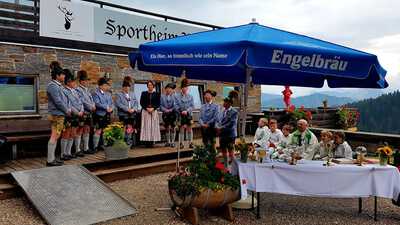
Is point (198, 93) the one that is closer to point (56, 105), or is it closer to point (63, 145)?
point (63, 145)

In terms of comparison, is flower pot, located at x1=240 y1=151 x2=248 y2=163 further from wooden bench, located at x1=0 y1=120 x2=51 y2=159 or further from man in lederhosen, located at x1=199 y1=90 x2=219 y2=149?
wooden bench, located at x1=0 y1=120 x2=51 y2=159

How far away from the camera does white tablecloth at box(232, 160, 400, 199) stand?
532 centimetres

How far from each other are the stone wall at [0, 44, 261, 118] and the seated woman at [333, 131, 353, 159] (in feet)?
22.0

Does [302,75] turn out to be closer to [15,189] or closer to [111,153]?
[111,153]

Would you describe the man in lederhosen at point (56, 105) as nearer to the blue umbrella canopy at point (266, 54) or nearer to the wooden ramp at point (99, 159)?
the wooden ramp at point (99, 159)

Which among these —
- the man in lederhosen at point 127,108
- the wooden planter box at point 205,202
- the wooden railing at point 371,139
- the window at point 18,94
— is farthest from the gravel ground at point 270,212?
the window at point 18,94

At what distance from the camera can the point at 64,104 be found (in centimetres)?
683

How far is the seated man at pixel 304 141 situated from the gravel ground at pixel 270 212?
33.6 inches

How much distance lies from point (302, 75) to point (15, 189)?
5417 mm

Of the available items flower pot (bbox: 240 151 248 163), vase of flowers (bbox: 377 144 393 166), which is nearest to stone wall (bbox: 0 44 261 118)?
flower pot (bbox: 240 151 248 163)

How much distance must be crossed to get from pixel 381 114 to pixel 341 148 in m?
40.0

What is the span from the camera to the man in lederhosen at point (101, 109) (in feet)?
27.5

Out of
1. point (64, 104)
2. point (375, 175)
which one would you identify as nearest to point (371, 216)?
point (375, 175)

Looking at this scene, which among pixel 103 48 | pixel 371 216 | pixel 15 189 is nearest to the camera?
pixel 371 216
